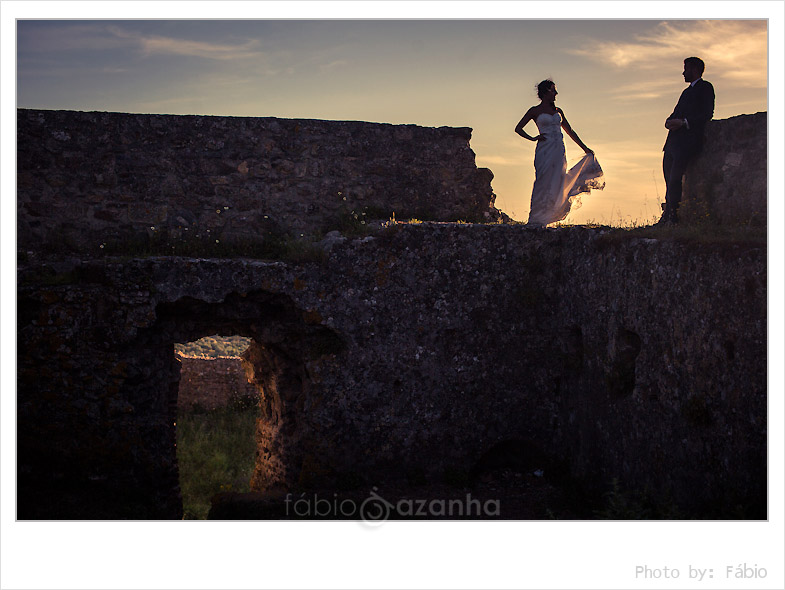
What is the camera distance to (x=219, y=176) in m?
9.13

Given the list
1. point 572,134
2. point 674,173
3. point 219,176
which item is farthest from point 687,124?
point 219,176

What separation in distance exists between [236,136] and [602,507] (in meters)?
5.42

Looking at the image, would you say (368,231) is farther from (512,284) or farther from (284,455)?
(284,455)

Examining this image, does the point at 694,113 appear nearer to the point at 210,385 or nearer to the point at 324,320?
the point at 324,320

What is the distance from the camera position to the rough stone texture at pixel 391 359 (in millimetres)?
7336

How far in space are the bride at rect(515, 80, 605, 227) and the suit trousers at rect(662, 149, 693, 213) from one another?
1208 mm

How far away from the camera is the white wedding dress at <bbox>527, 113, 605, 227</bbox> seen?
9.39 metres

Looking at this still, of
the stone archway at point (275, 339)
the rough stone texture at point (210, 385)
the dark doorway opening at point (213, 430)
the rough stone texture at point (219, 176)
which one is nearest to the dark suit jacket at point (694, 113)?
the rough stone texture at point (219, 176)

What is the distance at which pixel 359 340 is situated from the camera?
28.0ft

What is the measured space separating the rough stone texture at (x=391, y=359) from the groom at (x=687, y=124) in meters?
0.86

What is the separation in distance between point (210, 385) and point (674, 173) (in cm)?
1025

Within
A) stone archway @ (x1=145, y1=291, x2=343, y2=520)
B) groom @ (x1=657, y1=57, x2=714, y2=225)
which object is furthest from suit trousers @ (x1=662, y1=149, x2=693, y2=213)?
stone archway @ (x1=145, y1=291, x2=343, y2=520)

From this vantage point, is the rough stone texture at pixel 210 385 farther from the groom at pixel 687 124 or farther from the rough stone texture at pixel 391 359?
the groom at pixel 687 124

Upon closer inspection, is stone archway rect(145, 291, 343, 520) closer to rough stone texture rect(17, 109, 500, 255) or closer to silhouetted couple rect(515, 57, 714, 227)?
rough stone texture rect(17, 109, 500, 255)
